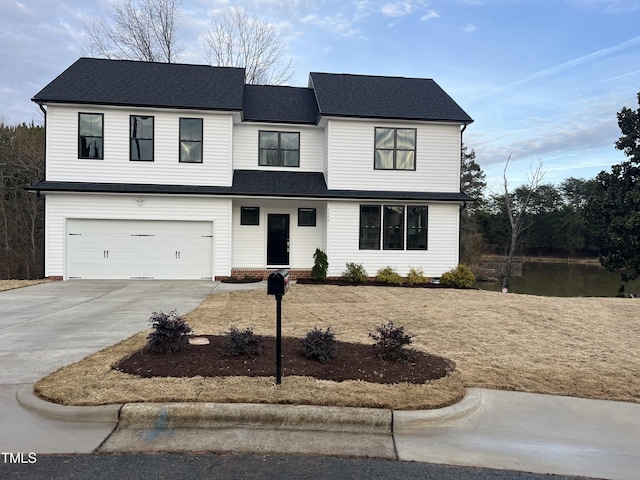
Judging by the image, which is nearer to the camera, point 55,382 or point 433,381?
point 55,382

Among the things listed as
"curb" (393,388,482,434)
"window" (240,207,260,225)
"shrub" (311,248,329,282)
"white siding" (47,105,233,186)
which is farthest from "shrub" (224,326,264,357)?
"window" (240,207,260,225)

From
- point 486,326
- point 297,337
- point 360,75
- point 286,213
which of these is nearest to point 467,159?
point 360,75

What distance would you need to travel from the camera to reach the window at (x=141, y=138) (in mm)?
15438

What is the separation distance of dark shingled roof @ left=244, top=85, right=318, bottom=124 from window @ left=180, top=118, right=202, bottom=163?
6.70ft

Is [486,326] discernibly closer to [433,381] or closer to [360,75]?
[433,381]

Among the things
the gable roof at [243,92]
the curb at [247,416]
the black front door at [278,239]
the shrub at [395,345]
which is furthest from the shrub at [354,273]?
the curb at [247,416]

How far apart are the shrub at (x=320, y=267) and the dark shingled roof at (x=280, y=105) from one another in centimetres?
549

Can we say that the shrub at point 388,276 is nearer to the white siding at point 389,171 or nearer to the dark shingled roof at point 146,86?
the white siding at point 389,171

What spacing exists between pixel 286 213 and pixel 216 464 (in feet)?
46.6

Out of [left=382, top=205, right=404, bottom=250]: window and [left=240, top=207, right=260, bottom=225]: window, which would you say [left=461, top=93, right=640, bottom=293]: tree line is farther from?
[left=240, top=207, right=260, bottom=225]: window

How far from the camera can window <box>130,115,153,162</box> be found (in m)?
15.4

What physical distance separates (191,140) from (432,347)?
486 inches

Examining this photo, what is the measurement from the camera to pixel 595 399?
4.72 meters

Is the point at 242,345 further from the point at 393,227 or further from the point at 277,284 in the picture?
the point at 393,227
